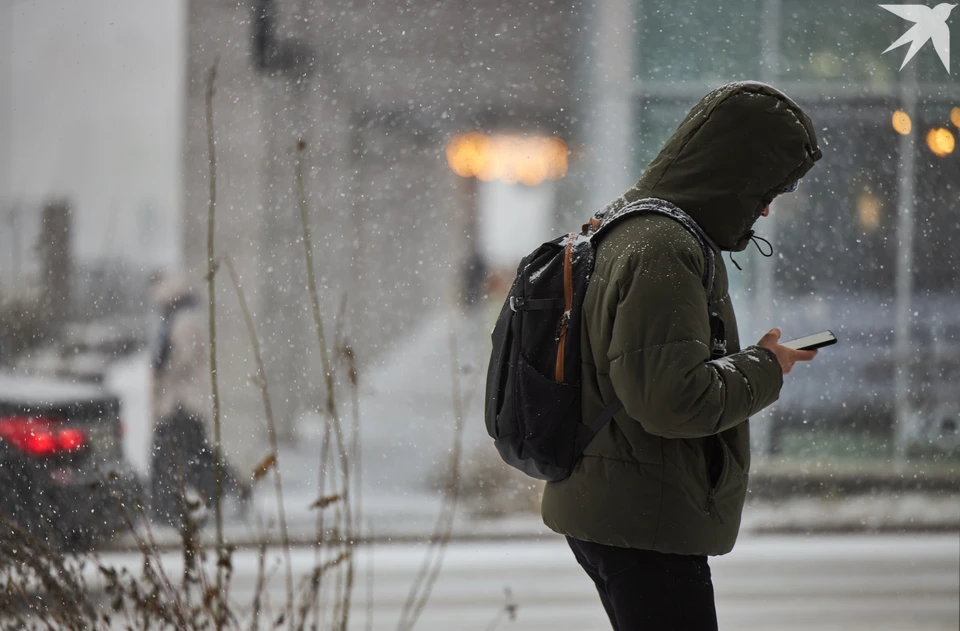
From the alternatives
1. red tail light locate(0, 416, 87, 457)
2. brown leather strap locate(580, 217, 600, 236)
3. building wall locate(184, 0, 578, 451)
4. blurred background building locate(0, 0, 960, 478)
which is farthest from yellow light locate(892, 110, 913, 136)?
red tail light locate(0, 416, 87, 457)

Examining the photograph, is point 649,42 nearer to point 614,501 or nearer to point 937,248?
point 937,248

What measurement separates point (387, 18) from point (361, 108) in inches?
10.5

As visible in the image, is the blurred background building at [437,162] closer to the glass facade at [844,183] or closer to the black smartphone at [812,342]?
the glass facade at [844,183]

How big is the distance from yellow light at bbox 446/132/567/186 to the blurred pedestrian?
94 cm

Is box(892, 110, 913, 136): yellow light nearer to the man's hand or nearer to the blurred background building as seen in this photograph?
the blurred background building

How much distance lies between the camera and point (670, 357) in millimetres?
1318

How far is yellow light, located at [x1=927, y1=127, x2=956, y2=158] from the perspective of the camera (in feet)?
8.92

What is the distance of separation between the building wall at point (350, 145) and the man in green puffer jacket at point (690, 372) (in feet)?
4.25

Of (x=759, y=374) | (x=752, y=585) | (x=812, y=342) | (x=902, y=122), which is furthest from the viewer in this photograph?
(x=752, y=585)

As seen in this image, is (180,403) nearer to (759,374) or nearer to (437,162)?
(437,162)

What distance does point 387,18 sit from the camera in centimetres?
265

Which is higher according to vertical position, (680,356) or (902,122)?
A: (902,122)

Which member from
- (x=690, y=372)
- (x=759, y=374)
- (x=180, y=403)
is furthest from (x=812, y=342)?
(x=180, y=403)

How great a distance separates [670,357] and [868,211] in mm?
1781
